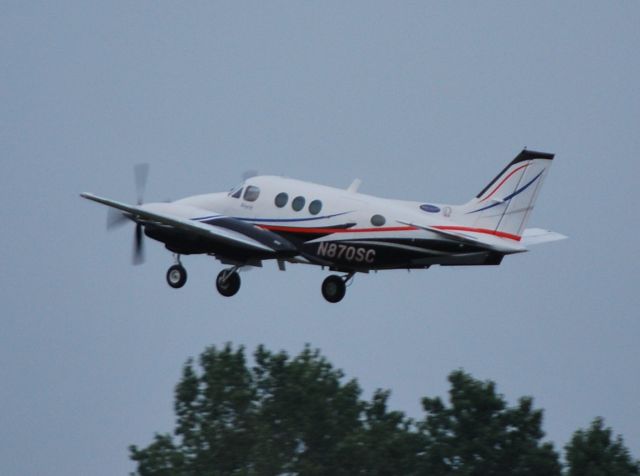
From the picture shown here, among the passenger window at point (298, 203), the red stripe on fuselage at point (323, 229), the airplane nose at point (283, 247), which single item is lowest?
the airplane nose at point (283, 247)

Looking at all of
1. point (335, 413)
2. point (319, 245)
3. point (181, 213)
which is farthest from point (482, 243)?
point (335, 413)

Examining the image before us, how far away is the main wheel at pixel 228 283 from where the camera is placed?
45719 millimetres

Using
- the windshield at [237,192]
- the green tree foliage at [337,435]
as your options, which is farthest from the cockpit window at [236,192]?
the green tree foliage at [337,435]

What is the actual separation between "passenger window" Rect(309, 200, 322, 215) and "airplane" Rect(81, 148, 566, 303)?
0.10 ft

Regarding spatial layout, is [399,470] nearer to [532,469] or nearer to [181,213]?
[532,469]

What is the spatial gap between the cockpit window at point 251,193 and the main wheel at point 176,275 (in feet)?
11.0

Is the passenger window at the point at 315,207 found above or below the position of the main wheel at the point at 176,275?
above

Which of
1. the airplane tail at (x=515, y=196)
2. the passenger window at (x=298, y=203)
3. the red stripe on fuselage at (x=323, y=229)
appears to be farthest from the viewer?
the passenger window at (x=298, y=203)

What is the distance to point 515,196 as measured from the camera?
1593 inches

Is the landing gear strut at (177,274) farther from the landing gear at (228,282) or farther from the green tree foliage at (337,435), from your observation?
the green tree foliage at (337,435)

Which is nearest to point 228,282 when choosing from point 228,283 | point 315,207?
point 228,283

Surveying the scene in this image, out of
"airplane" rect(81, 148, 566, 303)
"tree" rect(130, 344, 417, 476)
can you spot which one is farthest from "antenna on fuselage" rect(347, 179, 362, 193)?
"tree" rect(130, 344, 417, 476)

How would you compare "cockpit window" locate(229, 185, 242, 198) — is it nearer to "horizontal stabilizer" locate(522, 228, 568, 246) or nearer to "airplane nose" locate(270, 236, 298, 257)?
"airplane nose" locate(270, 236, 298, 257)

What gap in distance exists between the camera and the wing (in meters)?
43.4
